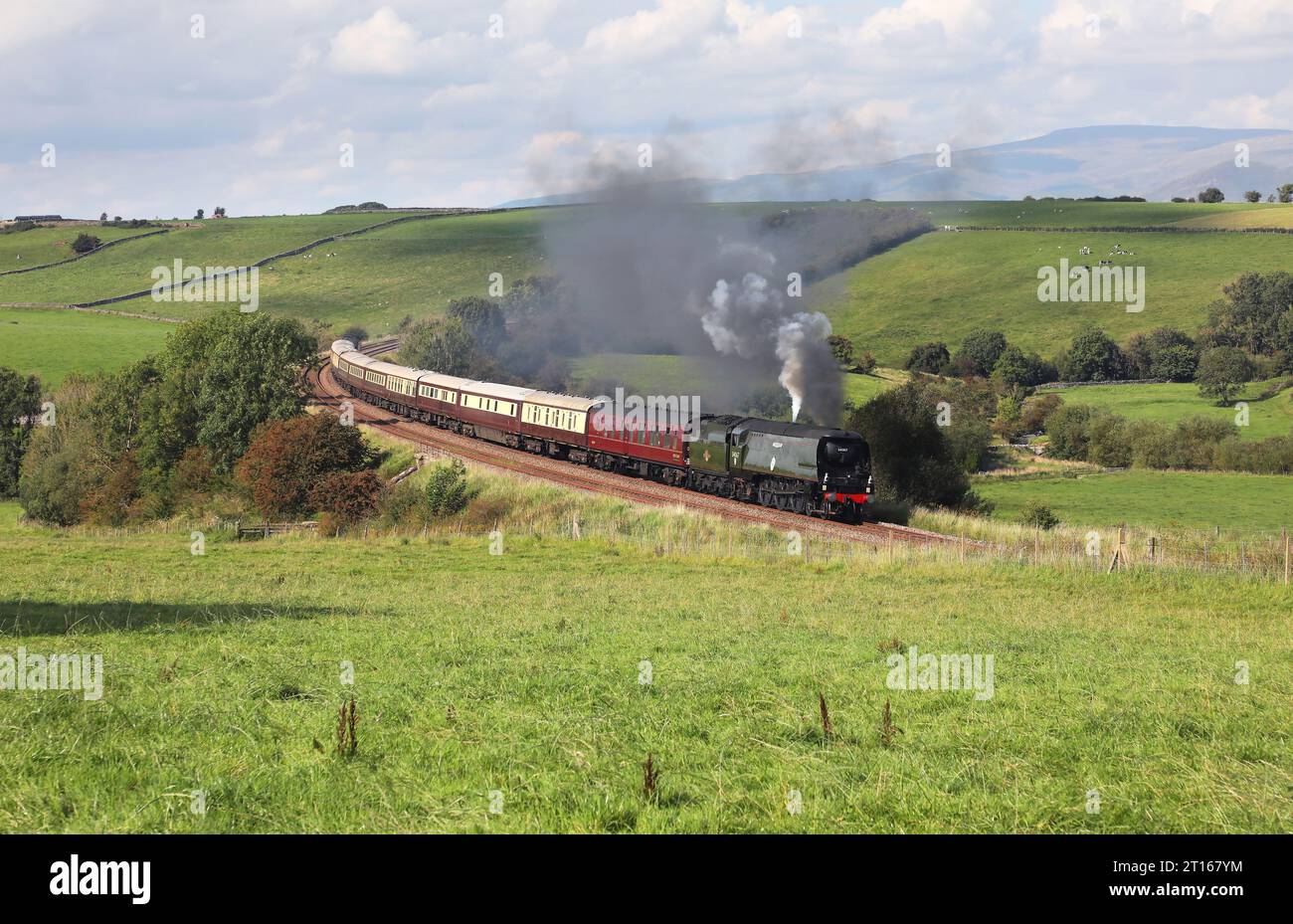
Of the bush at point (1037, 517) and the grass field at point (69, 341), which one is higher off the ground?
the grass field at point (69, 341)

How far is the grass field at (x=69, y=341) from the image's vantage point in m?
116

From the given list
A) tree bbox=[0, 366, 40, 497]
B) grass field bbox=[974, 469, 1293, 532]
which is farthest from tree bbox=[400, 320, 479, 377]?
grass field bbox=[974, 469, 1293, 532]

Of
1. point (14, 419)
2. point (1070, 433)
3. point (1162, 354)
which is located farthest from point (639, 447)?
point (1162, 354)

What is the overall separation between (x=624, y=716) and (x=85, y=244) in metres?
197

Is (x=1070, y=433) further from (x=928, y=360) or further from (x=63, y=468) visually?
(x=63, y=468)

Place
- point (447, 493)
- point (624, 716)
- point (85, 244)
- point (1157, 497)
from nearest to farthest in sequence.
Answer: point (624, 716), point (447, 493), point (1157, 497), point (85, 244)

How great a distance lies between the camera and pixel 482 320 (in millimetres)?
120750

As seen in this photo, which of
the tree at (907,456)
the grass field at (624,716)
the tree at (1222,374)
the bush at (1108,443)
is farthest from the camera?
the tree at (1222,374)

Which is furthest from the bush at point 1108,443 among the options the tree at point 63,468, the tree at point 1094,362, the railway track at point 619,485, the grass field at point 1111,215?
the grass field at point 1111,215

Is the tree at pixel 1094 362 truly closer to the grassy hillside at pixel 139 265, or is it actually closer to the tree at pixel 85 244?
the grassy hillside at pixel 139 265

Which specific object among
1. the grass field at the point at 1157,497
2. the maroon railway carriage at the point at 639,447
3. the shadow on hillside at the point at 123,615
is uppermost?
the maroon railway carriage at the point at 639,447

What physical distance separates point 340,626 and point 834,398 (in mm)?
39838

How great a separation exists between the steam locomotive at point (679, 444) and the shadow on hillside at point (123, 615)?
81.4 ft

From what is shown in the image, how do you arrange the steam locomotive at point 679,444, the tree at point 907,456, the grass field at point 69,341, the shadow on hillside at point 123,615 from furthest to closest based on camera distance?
the grass field at point 69,341, the tree at point 907,456, the steam locomotive at point 679,444, the shadow on hillside at point 123,615
